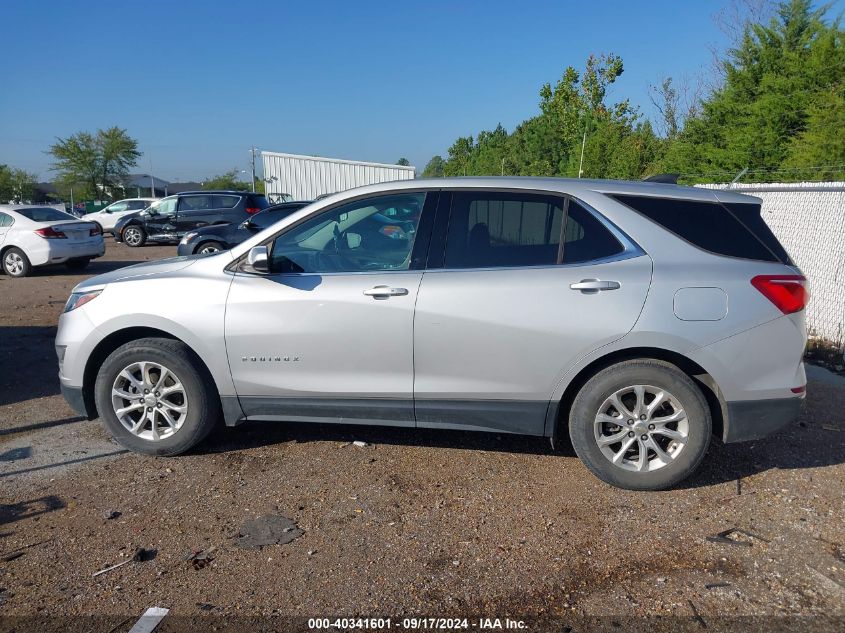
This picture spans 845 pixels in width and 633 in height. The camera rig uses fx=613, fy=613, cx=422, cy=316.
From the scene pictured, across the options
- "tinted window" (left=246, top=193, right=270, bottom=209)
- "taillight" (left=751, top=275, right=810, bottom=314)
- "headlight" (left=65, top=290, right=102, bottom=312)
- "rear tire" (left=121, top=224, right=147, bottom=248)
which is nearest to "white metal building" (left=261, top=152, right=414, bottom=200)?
"rear tire" (left=121, top=224, right=147, bottom=248)

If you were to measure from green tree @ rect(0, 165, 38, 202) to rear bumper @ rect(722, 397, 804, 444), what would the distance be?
76553mm

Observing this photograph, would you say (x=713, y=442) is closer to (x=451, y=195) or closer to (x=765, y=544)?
(x=765, y=544)

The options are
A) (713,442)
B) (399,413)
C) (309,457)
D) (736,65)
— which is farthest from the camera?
(736,65)

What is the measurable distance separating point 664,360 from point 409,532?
1.84 meters

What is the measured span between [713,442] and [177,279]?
160 inches

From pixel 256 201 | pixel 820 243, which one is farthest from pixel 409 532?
pixel 256 201

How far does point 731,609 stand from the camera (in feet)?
9.00

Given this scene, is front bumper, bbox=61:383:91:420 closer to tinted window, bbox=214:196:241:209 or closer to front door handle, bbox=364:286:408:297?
front door handle, bbox=364:286:408:297

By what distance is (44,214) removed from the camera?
43.8 feet

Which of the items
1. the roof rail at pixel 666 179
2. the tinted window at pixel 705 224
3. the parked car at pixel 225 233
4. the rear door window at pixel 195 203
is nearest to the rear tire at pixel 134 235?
the rear door window at pixel 195 203

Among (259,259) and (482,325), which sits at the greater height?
(259,259)

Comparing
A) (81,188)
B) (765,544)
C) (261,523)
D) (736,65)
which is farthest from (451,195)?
(81,188)

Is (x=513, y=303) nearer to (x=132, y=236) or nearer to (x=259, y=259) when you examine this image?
(x=259, y=259)

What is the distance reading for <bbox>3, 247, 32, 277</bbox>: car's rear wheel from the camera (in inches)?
506
